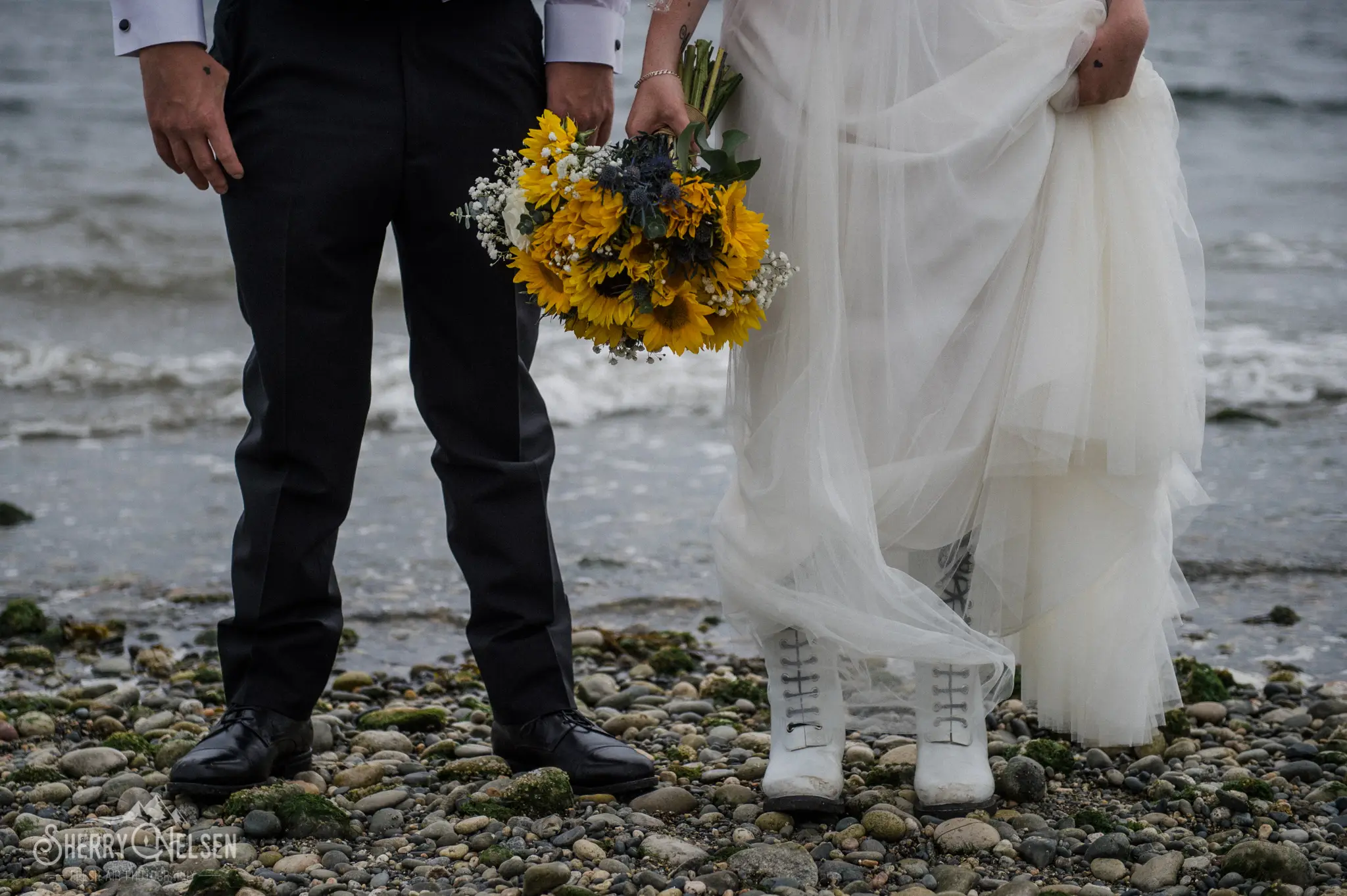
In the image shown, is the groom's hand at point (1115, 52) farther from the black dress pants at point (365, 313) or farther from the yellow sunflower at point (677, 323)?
the black dress pants at point (365, 313)

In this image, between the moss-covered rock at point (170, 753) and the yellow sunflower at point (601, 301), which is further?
the moss-covered rock at point (170, 753)

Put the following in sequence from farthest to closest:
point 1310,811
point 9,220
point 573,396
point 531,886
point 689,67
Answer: point 9,220 < point 573,396 < point 1310,811 < point 689,67 < point 531,886

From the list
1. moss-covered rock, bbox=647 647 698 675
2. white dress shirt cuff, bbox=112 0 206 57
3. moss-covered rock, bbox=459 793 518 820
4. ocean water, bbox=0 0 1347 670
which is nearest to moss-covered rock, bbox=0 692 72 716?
ocean water, bbox=0 0 1347 670

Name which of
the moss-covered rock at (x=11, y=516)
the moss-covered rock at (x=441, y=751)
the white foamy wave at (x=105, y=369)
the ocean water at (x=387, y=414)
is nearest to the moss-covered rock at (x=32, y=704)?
the ocean water at (x=387, y=414)

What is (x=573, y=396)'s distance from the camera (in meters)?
7.10

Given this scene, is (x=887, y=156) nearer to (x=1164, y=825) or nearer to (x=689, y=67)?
(x=689, y=67)

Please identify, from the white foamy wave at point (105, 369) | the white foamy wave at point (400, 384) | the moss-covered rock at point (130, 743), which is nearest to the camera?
the moss-covered rock at point (130, 743)

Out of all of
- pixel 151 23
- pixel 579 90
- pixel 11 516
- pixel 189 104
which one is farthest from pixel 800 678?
pixel 11 516

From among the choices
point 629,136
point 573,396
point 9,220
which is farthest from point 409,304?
point 9,220

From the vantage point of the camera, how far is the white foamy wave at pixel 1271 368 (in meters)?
7.06

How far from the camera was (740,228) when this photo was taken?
6.93 feet

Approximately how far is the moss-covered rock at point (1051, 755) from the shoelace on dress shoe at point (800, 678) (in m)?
0.54

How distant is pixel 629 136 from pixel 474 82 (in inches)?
17.9

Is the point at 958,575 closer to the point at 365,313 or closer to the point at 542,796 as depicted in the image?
the point at 542,796
